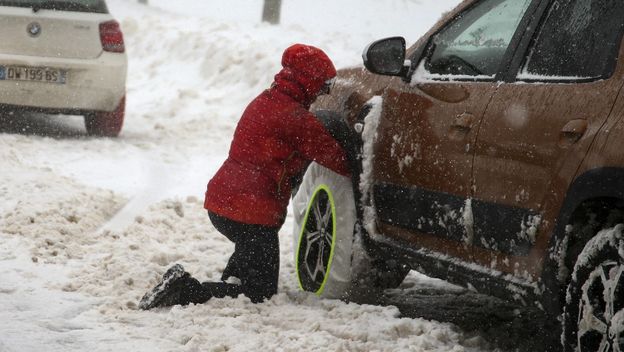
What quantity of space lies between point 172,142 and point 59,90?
5.17 ft

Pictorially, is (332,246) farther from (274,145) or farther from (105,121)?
(105,121)

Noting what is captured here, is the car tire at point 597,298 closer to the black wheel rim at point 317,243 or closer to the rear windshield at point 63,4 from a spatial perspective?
the black wheel rim at point 317,243

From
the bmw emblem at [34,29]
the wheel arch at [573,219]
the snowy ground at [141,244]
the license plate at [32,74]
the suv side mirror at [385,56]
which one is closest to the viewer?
the wheel arch at [573,219]

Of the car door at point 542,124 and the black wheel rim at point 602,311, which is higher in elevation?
the car door at point 542,124

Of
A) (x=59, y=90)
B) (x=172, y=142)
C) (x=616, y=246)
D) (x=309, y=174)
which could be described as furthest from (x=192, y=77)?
(x=616, y=246)

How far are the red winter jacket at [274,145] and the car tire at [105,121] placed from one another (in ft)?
20.2

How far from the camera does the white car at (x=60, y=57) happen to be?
10.6 meters

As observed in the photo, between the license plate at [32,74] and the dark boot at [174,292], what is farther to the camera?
the license plate at [32,74]

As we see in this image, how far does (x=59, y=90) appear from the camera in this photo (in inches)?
423

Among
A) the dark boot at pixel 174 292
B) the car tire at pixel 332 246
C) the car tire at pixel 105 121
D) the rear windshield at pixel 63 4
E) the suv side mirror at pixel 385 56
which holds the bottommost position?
the car tire at pixel 105 121

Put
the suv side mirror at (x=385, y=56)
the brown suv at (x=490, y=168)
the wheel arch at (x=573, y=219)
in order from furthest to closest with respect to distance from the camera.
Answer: the suv side mirror at (x=385, y=56)
the brown suv at (x=490, y=168)
the wheel arch at (x=573, y=219)

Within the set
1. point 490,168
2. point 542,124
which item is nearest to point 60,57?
point 490,168

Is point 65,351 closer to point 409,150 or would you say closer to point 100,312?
point 100,312

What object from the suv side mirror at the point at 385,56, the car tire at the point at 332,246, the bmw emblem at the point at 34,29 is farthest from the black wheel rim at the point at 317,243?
the bmw emblem at the point at 34,29
